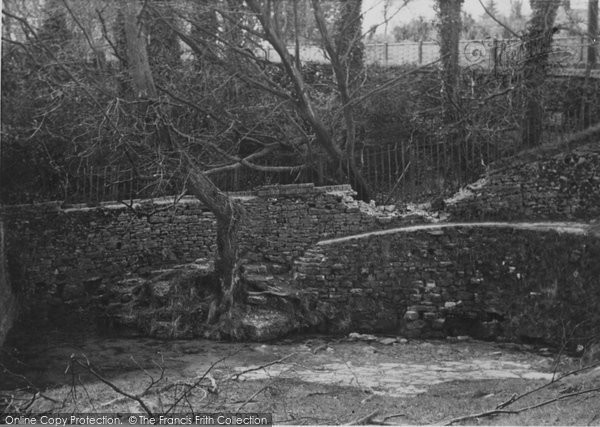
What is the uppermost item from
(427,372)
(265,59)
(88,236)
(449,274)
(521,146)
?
(265,59)

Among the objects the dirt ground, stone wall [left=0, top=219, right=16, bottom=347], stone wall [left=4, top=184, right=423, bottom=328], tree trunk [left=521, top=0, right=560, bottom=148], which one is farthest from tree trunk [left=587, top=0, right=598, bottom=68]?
stone wall [left=0, top=219, right=16, bottom=347]

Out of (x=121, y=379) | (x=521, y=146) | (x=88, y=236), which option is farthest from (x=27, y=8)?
(x=521, y=146)

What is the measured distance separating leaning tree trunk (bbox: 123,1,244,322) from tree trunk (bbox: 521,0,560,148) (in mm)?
3978

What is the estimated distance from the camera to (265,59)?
8.77m

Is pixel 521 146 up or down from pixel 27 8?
down

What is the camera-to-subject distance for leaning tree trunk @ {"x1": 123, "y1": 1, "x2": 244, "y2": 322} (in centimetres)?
815

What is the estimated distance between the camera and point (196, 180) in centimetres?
845

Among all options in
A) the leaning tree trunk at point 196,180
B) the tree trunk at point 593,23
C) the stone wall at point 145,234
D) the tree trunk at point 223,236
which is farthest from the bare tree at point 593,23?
the leaning tree trunk at point 196,180

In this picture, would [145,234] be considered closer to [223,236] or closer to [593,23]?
[223,236]

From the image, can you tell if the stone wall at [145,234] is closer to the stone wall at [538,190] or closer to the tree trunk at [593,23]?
the stone wall at [538,190]

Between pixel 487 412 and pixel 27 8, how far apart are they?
601 cm

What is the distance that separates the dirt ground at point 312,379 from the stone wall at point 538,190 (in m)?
1.82

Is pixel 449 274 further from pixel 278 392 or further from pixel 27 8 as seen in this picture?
pixel 27 8

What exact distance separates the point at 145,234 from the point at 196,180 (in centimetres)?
92
